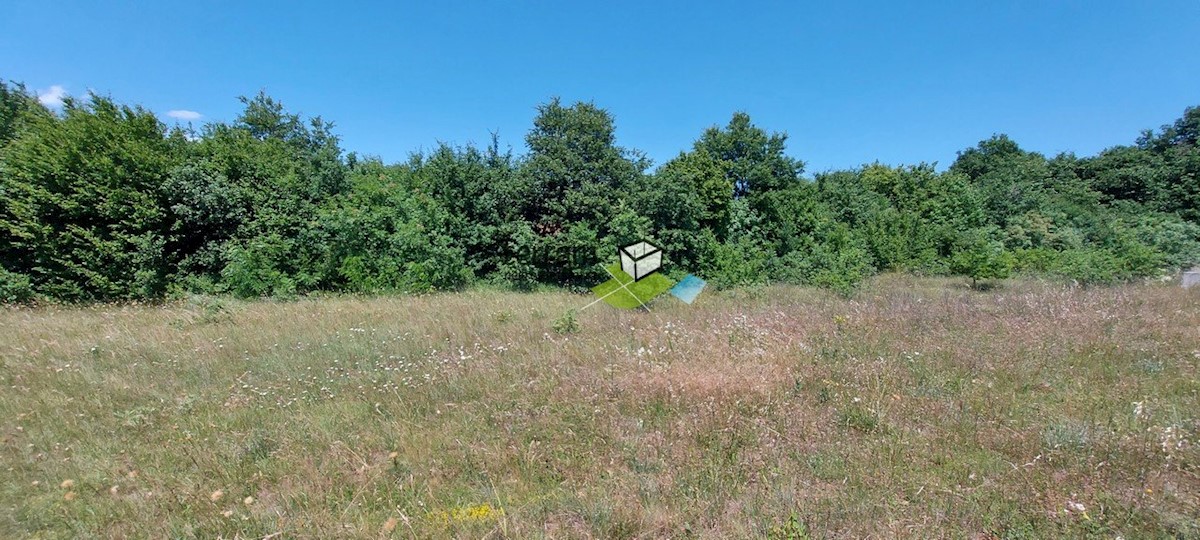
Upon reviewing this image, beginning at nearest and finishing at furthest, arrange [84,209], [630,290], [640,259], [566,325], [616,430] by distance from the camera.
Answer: [616,430]
[566,325]
[630,290]
[84,209]
[640,259]

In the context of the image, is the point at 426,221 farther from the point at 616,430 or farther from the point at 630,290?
the point at 616,430

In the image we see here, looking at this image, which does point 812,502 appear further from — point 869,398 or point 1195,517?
point 1195,517

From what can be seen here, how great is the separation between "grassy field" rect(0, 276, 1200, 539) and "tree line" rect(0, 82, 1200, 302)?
4335mm

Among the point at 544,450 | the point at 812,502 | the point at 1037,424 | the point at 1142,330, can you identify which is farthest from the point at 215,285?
the point at 1142,330

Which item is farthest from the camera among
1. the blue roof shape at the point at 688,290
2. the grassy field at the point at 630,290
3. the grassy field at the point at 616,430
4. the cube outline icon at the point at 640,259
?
the cube outline icon at the point at 640,259

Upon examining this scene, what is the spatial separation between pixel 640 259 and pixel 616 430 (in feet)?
25.3

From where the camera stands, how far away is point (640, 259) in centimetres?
1129

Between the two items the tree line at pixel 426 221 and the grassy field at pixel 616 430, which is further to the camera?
the tree line at pixel 426 221

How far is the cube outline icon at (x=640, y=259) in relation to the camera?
10.7 meters

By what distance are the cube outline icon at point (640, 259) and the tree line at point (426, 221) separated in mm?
509

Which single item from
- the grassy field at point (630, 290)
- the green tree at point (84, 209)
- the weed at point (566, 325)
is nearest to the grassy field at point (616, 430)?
the weed at point (566, 325)

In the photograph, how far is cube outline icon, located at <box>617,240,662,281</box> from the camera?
35.0ft

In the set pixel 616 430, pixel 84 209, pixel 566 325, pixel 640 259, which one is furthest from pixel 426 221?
pixel 616 430

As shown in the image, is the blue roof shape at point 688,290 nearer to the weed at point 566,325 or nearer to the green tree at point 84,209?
the weed at point 566,325
